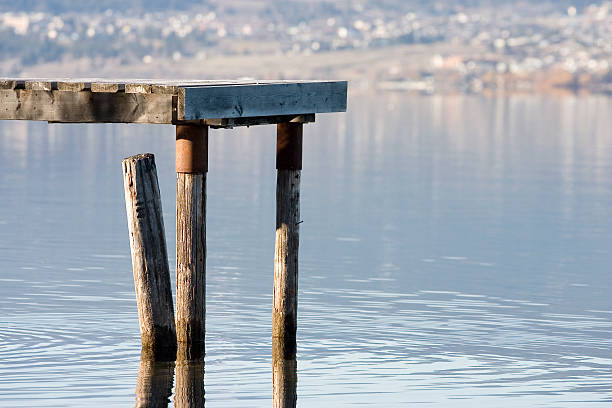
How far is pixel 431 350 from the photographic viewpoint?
1655cm

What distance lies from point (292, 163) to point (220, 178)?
31155 mm

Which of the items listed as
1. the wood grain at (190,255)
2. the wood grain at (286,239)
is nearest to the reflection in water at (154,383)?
the wood grain at (190,255)

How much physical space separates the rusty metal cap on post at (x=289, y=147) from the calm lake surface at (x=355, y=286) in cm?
225

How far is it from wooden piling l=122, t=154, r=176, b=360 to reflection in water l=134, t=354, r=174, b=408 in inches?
5.1

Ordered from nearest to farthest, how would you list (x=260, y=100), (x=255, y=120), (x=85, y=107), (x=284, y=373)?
(x=85, y=107), (x=260, y=100), (x=255, y=120), (x=284, y=373)

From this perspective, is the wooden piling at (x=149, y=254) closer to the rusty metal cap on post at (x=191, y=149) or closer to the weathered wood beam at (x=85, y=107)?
the rusty metal cap on post at (x=191, y=149)

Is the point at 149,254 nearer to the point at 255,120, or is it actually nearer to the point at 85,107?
the point at 85,107

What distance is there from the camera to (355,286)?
22.3 meters

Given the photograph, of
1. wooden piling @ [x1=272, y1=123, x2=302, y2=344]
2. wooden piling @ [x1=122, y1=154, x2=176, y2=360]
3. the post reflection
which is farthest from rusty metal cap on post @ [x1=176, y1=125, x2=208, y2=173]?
the post reflection

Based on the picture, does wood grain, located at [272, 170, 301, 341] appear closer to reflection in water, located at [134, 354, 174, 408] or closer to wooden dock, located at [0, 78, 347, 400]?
wooden dock, located at [0, 78, 347, 400]

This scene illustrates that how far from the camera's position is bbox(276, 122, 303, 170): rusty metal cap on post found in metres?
15.4

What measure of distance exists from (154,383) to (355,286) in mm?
8387

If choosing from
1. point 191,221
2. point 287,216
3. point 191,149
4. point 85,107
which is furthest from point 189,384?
point 85,107

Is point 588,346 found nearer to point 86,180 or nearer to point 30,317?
point 30,317
